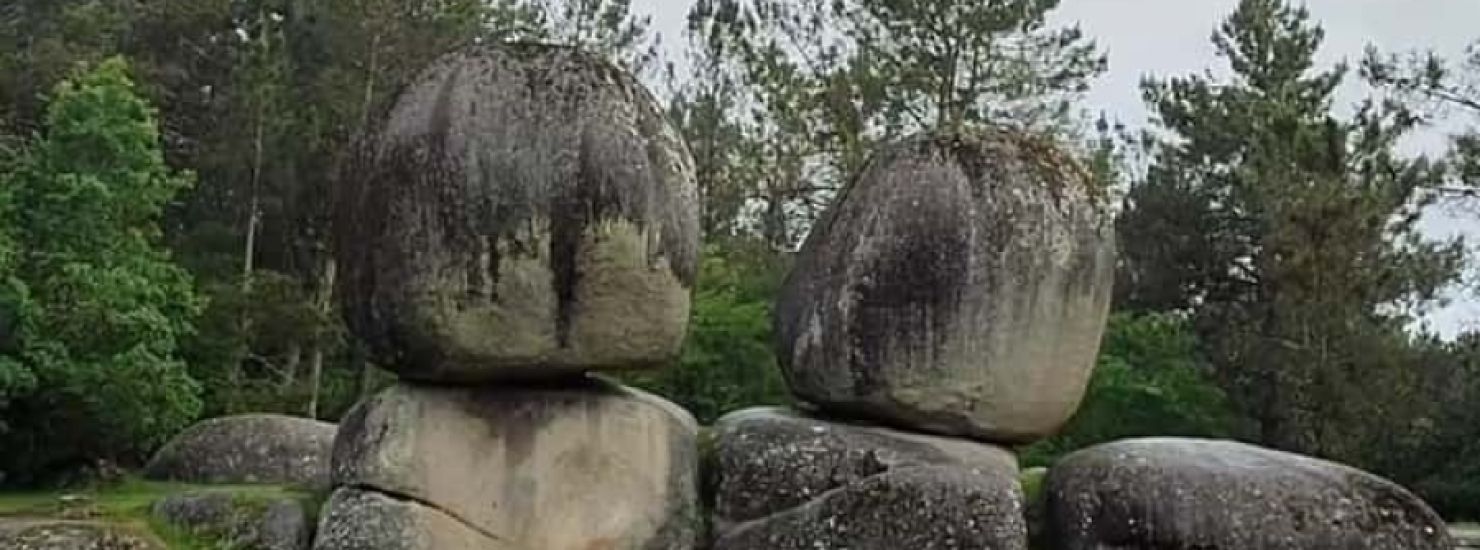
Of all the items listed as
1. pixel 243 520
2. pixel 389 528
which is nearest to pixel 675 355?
pixel 389 528

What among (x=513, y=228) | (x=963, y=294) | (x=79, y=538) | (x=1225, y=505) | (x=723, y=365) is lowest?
(x=79, y=538)

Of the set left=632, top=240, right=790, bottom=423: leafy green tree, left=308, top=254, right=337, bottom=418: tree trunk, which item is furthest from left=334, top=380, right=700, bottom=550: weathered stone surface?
left=308, top=254, right=337, bottom=418: tree trunk

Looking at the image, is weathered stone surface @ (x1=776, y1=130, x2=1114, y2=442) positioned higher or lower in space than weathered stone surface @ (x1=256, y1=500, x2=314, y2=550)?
higher

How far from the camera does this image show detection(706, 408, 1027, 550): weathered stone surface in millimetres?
7527

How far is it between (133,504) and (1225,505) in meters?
5.88

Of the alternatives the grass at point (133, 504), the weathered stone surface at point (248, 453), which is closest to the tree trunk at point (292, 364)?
the grass at point (133, 504)

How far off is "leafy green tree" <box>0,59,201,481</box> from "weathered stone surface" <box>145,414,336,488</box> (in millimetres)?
2097

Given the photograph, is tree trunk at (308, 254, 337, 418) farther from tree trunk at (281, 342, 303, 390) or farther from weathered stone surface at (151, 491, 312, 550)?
weathered stone surface at (151, 491, 312, 550)

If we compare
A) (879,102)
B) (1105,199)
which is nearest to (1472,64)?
(879,102)

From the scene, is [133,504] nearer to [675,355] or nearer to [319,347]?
[675,355]

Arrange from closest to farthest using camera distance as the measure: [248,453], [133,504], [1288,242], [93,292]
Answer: [133,504] < [248,453] < [93,292] < [1288,242]

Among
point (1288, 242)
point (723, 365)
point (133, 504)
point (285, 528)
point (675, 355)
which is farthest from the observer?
point (1288, 242)

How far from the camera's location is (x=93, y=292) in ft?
43.8

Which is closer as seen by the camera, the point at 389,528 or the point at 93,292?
the point at 389,528
